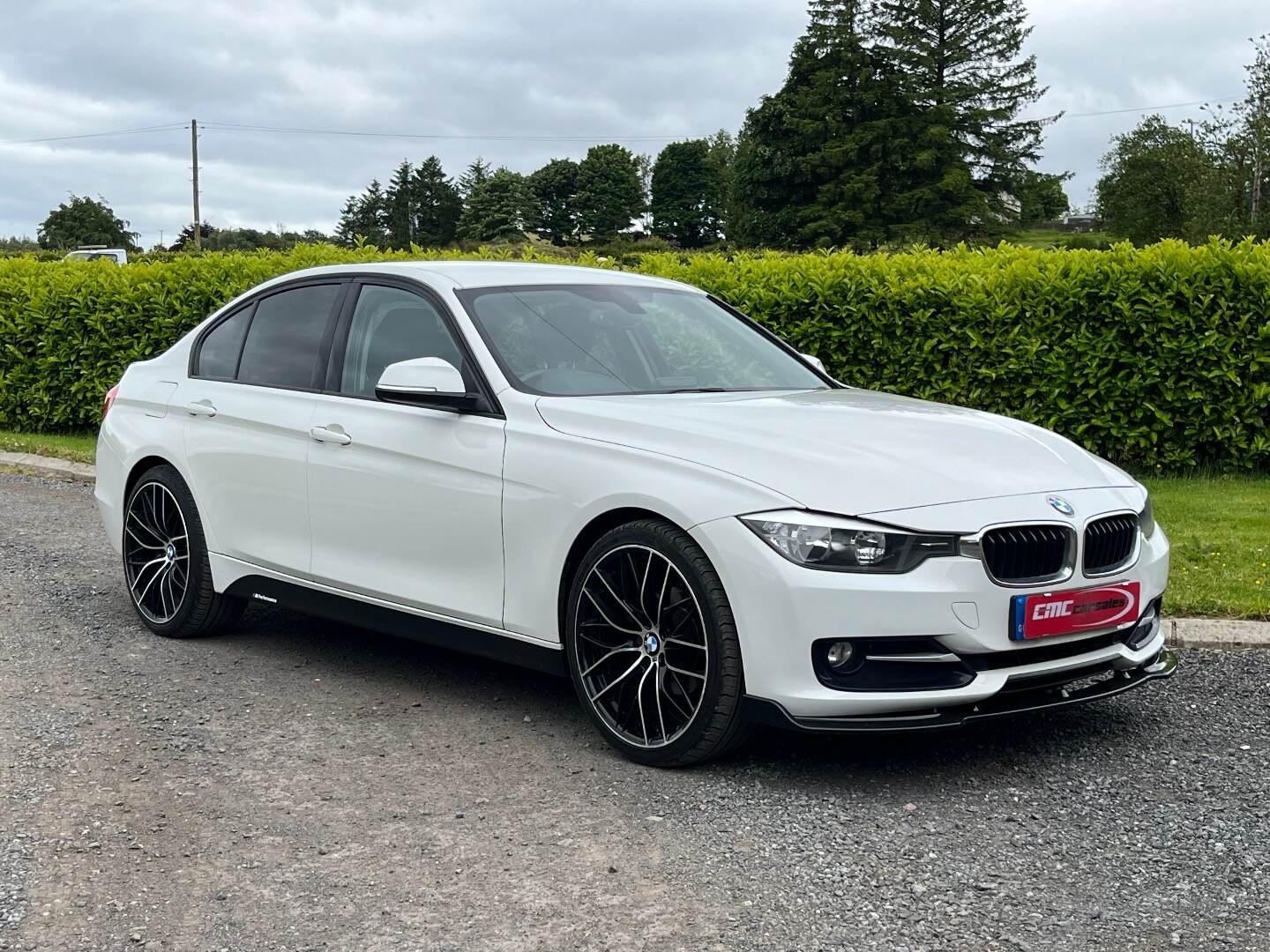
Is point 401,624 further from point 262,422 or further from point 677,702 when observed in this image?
point 677,702

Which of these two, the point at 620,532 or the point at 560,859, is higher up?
the point at 620,532

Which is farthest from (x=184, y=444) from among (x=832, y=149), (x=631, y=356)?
(x=832, y=149)

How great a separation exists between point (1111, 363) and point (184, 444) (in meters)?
7.17

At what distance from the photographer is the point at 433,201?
5556 inches

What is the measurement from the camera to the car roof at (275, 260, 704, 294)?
19.4ft

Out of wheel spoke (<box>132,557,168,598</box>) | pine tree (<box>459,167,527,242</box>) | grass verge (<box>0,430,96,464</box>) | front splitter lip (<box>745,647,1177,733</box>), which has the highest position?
pine tree (<box>459,167,527,242</box>)

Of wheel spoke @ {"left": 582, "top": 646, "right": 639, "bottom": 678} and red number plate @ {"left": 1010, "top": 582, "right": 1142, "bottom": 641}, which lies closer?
red number plate @ {"left": 1010, "top": 582, "right": 1142, "bottom": 641}

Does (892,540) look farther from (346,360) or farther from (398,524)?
(346,360)

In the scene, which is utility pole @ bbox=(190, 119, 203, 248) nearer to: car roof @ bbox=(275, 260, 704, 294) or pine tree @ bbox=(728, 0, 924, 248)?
pine tree @ bbox=(728, 0, 924, 248)

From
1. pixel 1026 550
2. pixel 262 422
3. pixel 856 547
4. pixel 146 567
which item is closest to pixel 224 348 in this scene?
pixel 262 422

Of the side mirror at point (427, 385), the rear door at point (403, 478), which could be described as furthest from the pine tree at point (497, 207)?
the side mirror at point (427, 385)

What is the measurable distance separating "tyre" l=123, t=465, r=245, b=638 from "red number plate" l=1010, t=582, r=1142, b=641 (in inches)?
150

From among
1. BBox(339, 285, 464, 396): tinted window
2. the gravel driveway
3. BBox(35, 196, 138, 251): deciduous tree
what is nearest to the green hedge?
the gravel driveway

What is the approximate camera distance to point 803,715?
4438 millimetres
